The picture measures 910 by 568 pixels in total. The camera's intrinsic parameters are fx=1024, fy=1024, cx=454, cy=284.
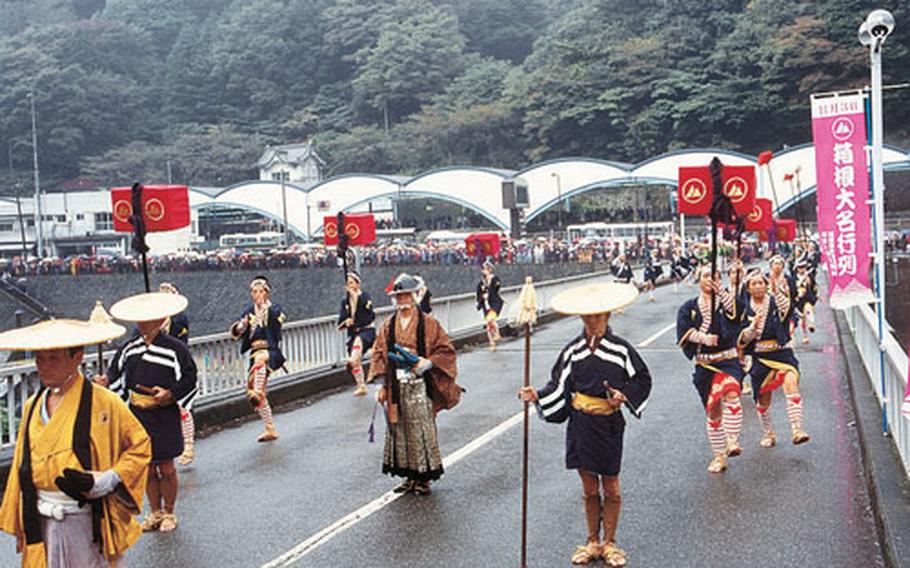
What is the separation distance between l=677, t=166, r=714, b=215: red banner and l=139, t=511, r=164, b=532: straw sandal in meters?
10.2

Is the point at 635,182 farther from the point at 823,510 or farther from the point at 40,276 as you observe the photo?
the point at 823,510

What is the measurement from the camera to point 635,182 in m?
65.7

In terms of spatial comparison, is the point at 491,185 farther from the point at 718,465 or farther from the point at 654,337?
the point at 718,465

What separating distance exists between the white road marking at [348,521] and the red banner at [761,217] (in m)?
12.7

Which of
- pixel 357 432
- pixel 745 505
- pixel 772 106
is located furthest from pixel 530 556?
pixel 772 106

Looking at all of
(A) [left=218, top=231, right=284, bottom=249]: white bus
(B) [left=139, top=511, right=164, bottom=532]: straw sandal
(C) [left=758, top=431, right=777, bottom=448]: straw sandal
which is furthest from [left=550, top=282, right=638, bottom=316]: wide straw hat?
(A) [left=218, top=231, right=284, bottom=249]: white bus

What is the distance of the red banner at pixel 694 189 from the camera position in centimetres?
1584

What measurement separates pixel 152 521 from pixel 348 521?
58.8 inches

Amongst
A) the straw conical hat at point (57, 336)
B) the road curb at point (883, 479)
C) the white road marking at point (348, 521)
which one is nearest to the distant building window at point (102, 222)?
the white road marking at point (348, 521)

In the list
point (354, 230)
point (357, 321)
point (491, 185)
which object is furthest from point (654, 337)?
point (491, 185)

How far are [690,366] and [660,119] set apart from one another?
69.5 metres

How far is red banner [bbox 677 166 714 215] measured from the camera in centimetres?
1584

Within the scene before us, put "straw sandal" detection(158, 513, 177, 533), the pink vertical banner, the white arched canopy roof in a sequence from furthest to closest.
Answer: the white arched canopy roof, the pink vertical banner, "straw sandal" detection(158, 513, 177, 533)

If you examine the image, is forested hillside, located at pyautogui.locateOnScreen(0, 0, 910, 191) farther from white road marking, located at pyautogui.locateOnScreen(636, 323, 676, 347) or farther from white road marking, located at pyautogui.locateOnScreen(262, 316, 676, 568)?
white road marking, located at pyautogui.locateOnScreen(262, 316, 676, 568)
